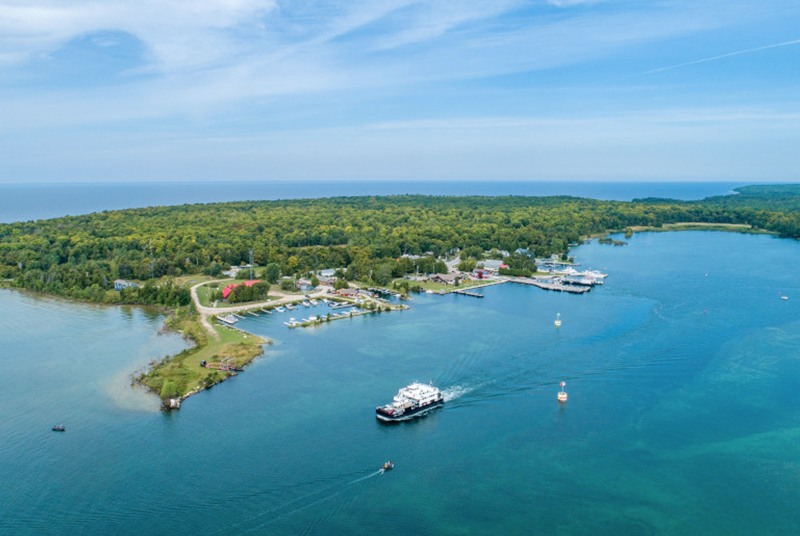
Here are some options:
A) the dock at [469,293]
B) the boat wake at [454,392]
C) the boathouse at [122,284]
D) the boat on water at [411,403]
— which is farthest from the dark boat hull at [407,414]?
the boathouse at [122,284]

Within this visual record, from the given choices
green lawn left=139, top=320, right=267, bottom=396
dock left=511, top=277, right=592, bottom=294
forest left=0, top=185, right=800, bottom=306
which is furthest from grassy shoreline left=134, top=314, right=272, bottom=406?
dock left=511, top=277, right=592, bottom=294

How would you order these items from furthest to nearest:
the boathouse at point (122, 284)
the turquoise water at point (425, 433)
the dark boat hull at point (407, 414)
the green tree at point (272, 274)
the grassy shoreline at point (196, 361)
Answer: the green tree at point (272, 274), the boathouse at point (122, 284), the grassy shoreline at point (196, 361), the dark boat hull at point (407, 414), the turquoise water at point (425, 433)

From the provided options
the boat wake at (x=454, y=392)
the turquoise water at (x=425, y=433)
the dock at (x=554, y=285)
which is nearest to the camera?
the turquoise water at (x=425, y=433)

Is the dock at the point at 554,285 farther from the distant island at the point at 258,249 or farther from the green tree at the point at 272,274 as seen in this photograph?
the green tree at the point at 272,274

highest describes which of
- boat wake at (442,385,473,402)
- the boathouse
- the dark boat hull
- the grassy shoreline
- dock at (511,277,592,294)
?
the boathouse

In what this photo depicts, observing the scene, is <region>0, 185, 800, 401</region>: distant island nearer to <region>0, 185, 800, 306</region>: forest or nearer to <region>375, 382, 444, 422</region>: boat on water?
<region>0, 185, 800, 306</region>: forest

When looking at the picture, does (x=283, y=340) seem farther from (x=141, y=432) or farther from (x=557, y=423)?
(x=557, y=423)
